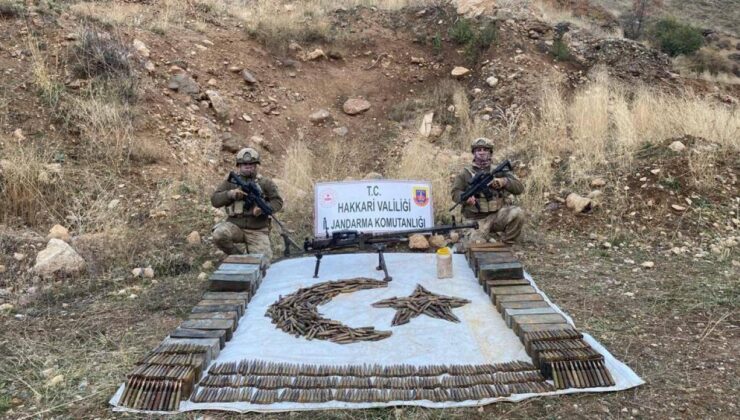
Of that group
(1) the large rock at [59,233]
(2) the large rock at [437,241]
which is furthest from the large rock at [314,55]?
(1) the large rock at [59,233]

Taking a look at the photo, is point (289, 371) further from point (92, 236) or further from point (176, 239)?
point (92, 236)

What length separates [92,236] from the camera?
6027 mm

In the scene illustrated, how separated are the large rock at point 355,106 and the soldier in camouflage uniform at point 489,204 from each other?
224 inches

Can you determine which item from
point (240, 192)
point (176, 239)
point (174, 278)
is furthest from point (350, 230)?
point (176, 239)

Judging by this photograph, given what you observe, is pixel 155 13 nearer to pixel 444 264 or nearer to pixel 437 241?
pixel 437 241

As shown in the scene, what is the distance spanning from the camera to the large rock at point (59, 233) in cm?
589

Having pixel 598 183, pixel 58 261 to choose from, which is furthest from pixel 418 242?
pixel 58 261

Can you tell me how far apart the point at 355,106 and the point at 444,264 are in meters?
7.12

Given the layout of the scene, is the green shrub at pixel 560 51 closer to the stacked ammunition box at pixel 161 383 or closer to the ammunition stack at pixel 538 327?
the ammunition stack at pixel 538 327

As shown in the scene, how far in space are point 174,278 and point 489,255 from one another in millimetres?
3269

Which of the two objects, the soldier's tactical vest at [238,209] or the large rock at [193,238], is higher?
the soldier's tactical vest at [238,209]

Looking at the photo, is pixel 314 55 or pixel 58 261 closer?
pixel 58 261

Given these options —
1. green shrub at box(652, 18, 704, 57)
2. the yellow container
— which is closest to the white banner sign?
the yellow container

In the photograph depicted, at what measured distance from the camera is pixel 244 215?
5.63 metres
